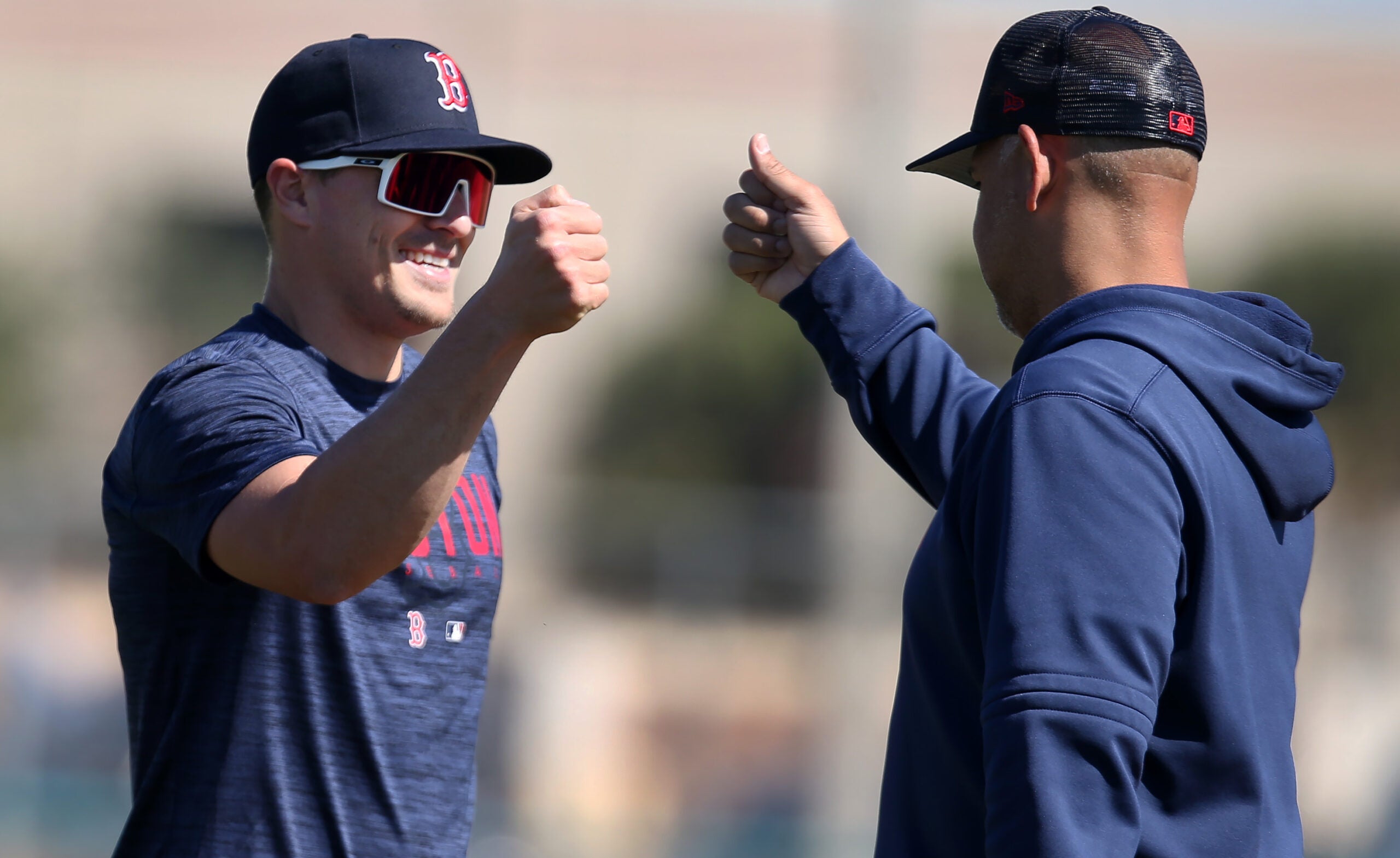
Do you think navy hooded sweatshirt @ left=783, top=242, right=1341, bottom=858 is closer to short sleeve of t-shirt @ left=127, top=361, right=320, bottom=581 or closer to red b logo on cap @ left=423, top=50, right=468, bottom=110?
short sleeve of t-shirt @ left=127, top=361, right=320, bottom=581

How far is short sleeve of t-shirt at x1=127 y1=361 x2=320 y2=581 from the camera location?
2123 mm

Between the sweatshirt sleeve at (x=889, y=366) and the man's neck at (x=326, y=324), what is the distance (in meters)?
0.84

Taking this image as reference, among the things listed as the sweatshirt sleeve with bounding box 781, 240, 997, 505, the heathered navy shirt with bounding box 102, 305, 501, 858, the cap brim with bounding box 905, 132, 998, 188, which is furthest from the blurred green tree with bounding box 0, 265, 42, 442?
the cap brim with bounding box 905, 132, 998, 188

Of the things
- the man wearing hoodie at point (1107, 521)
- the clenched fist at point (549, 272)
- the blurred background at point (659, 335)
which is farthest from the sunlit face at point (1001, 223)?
the blurred background at point (659, 335)

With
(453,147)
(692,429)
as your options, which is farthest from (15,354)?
(453,147)

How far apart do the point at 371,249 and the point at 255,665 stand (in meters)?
0.81

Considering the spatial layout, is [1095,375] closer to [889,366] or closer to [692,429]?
[889,366]

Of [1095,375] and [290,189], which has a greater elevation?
[290,189]

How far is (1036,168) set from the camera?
2.12 m

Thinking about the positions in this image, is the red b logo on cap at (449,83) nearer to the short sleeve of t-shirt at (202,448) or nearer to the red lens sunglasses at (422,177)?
the red lens sunglasses at (422,177)

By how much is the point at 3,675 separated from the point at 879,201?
9.66 m

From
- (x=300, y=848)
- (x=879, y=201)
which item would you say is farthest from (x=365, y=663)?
(x=879, y=201)

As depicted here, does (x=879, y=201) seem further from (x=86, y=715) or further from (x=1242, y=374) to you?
(x=86, y=715)

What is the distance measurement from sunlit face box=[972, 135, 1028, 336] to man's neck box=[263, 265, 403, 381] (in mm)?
1161
